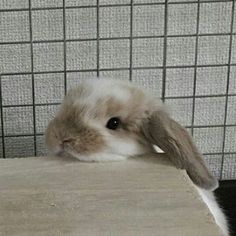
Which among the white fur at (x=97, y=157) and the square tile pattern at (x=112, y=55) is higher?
the square tile pattern at (x=112, y=55)

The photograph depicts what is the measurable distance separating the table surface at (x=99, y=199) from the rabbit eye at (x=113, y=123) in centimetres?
8

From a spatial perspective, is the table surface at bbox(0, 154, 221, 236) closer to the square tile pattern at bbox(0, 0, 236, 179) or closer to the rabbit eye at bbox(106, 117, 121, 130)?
the rabbit eye at bbox(106, 117, 121, 130)

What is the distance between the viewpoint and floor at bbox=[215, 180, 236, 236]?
160cm

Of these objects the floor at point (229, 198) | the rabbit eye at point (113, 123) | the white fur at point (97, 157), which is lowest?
the floor at point (229, 198)

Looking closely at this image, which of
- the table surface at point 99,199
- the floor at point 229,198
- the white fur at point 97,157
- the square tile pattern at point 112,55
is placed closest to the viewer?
the table surface at point 99,199

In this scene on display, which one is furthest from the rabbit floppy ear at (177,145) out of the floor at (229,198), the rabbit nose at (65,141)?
the floor at (229,198)

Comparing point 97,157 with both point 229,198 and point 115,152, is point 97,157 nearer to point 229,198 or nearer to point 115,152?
point 115,152

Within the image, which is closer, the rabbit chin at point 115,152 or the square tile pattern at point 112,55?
the rabbit chin at point 115,152

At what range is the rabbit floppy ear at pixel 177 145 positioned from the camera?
113 cm

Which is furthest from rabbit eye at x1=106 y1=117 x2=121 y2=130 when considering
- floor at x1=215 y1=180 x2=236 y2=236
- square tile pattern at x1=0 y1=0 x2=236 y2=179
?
floor at x1=215 y1=180 x2=236 y2=236

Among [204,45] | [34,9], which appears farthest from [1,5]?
[204,45]

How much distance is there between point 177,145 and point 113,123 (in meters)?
0.14

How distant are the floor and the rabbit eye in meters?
0.56

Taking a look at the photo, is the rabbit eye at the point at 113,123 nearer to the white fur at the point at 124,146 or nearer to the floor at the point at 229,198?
the white fur at the point at 124,146
